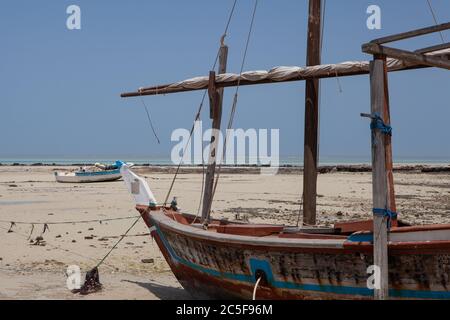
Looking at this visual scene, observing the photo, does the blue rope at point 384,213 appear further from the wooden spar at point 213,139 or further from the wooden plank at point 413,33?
the wooden spar at point 213,139

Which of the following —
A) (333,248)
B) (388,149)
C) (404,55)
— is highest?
(404,55)

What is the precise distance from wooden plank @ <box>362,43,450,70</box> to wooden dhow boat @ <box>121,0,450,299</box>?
1cm

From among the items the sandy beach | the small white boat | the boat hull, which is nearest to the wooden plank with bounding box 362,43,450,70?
the sandy beach

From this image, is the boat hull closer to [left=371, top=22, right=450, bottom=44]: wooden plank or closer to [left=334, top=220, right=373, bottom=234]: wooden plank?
[left=334, top=220, right=373, bottom=234]: wooden plank

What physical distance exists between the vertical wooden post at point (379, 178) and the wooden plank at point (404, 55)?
9cm

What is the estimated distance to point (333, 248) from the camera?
6.45 meters

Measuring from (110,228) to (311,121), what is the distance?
25.7 ft

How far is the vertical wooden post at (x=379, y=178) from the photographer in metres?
6.11

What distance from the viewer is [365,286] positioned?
6.43 meters

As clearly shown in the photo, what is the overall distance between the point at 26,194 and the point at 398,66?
23.5 m

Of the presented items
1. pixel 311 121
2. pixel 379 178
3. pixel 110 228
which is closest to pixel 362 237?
pixel 379 178

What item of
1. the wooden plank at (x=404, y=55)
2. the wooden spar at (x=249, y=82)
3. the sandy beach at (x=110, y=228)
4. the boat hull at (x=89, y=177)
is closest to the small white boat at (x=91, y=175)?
the boat hull at (x=89, y=177)

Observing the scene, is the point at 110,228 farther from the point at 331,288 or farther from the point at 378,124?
the point at 378,124
